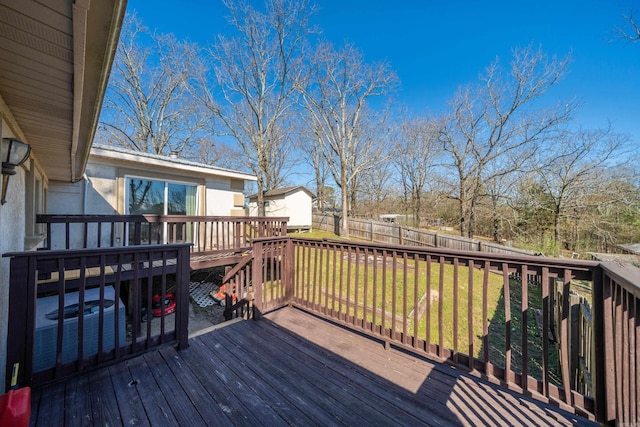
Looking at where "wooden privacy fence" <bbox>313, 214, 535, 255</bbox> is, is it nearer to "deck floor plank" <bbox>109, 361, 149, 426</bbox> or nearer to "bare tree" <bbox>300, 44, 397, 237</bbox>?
"bare tree" <bbox>300, 44, 397, 237</bbox>

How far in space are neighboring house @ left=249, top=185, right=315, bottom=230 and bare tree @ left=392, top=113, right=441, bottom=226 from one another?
7262 millimetres

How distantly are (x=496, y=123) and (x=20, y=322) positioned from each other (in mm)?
18007

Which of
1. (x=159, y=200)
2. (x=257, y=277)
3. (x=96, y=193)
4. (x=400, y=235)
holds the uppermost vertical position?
(x=96, y=193)

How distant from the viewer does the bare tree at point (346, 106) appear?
14375 mm

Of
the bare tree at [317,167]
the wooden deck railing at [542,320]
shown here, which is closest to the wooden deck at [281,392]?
the wooden deck railing at [542,320]

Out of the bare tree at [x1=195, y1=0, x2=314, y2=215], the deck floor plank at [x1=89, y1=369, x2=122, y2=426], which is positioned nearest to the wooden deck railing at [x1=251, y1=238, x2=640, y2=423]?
the deck floor plank at [x1=89, y1=369, x2=122, y2=426]

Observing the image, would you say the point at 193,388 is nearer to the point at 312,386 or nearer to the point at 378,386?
the point at 312,386

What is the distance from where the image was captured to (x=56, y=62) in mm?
1465

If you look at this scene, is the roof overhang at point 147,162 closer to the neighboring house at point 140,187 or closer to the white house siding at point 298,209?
the neighboring house at point 140,187

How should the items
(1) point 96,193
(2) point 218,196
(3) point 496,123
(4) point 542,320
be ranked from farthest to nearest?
1. (3) point 496,123
2. (2) point 218,196
3. (1) point 96,193
4. (4) point 542,320

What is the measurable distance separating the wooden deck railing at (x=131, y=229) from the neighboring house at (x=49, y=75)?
3.08ft

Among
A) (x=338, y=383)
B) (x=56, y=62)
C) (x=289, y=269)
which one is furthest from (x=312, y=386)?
(x=56, y=62)

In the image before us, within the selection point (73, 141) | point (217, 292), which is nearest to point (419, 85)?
point (217, 292)

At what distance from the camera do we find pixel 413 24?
33.6 feet
